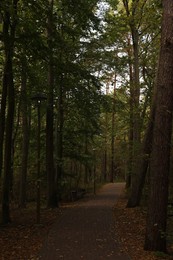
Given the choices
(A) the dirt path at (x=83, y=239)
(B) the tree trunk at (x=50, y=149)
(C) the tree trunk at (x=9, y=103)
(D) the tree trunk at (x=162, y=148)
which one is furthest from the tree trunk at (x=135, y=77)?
(D) the tree trunk at (x=162, y=148)

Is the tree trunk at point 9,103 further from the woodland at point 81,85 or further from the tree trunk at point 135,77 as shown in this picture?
the tree trunk at point 135,77

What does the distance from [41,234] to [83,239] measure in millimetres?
1694

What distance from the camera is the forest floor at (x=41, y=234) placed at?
912 centimetres

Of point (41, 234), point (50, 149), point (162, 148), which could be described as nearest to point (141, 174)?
point (50, 149)

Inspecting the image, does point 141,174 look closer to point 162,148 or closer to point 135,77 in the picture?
point 135,77

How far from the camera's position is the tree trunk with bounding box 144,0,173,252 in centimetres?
912

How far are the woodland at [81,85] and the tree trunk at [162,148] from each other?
0.02m

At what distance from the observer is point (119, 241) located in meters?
10.5

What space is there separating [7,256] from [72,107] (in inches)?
542

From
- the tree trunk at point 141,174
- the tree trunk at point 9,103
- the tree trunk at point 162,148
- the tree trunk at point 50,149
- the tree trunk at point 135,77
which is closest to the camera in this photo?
the tree trunk at point 162,148

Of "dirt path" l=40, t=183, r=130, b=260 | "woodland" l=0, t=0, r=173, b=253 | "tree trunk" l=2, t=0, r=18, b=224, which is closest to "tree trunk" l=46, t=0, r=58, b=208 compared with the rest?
"woodland" l=0, t=0, r=173, b=253

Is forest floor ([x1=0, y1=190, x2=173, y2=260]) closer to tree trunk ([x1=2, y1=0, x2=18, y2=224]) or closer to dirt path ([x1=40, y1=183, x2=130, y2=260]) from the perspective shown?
dirt path ([x1=40, y1=183, x2=130, y2=260])

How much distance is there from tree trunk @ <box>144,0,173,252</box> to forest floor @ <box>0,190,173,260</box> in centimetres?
53

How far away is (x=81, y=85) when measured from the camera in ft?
64.3
